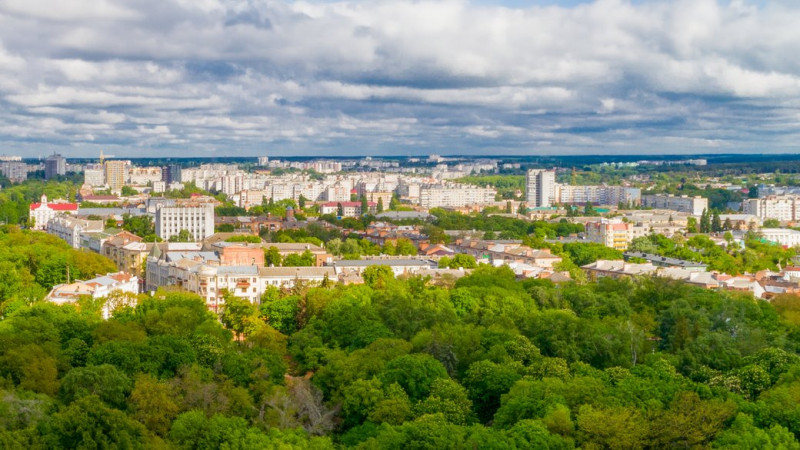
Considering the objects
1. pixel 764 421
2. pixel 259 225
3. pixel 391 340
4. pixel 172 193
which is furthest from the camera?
pixel 172 193

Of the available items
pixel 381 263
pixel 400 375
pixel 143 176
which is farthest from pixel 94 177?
pixel 400 375

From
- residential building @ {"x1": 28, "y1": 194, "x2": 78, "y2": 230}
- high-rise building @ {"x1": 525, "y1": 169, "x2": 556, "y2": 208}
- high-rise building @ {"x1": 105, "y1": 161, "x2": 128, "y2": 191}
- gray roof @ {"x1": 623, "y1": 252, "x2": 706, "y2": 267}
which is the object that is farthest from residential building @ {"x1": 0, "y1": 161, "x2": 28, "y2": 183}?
gray roof @ {"x1": 623, "y1": 252, "x2": 706, "y2": 267}

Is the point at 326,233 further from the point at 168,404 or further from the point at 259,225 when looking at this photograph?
the point at 168,404

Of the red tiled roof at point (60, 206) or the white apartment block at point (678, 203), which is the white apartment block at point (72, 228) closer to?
the red tiled roof at point (60, 206)

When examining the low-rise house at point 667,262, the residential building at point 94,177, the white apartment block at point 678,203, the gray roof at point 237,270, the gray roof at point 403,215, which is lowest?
the low-rise house at point 667,262

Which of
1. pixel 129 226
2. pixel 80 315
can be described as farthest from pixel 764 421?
pixel 129 226

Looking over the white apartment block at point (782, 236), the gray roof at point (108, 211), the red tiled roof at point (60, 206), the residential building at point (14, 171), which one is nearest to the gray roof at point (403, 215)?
the gray roof at point (108, 211)
